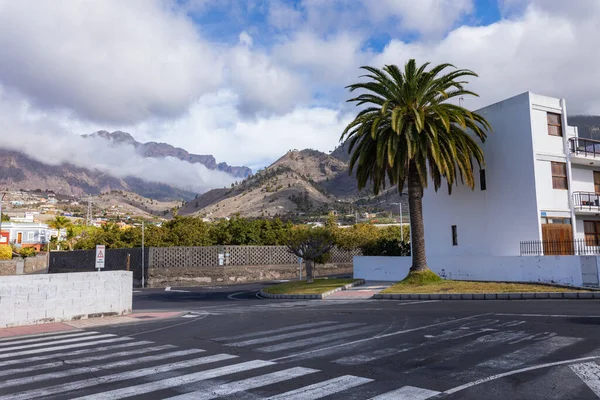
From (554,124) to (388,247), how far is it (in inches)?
610

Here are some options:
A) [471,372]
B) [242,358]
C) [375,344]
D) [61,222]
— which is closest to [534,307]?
[375,344]

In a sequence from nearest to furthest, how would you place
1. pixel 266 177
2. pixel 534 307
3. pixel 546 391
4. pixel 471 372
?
1. pixel 546 391
2. pixel 471 372
3. pixel 534 307
4. pixel 266 177

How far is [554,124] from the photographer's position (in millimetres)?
28922

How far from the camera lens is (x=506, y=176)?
95.6 feet

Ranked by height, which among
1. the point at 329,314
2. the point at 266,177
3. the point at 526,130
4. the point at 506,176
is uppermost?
the point at 266,177

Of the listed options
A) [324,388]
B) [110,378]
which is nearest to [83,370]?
[110,378]

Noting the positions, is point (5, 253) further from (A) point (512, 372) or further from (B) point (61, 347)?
(A) point (512, 372)

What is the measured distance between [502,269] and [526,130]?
8.20 meters

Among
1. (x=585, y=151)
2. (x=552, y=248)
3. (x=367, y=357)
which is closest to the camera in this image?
(x=367, y=357)

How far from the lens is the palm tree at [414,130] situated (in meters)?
25.5

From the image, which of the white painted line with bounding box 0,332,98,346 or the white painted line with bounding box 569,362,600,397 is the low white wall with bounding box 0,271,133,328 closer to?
the white painted line with bounding box 0,332,98,346

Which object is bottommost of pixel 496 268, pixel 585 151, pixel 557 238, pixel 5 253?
pixel 496 268

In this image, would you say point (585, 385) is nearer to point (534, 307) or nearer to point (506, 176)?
point (534, 307)

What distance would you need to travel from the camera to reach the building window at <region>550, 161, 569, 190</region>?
2859 cm
